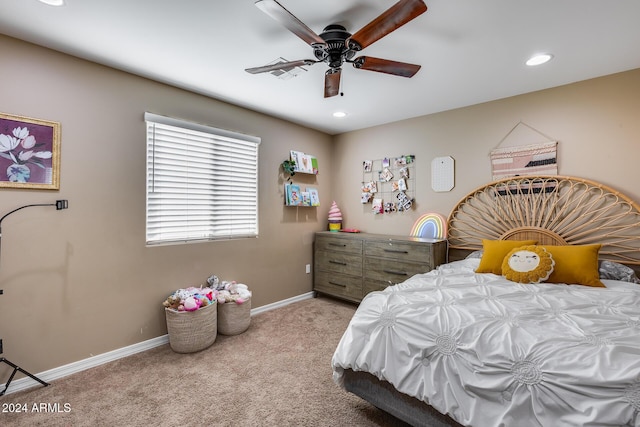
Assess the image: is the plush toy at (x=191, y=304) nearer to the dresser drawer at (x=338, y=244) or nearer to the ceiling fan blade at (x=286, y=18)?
the dresser drawer at (x=338, y=244)

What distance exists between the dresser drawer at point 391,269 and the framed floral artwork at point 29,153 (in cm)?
292

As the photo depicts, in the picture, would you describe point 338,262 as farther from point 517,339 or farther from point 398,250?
point 517,339

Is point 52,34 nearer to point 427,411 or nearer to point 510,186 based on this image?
point 427,411

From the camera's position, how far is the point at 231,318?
2793 millimetres

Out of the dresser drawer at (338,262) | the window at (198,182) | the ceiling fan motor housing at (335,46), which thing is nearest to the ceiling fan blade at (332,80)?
the ceiling fan motor housing at (335,46)

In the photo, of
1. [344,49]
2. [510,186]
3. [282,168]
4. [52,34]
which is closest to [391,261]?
[510,186]

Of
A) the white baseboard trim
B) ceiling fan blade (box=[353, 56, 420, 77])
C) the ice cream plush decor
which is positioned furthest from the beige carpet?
ceiling fan blade (box=[353, 56, 420, 77])

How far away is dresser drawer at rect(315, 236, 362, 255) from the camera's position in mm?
3556

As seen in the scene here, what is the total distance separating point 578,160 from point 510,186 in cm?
55

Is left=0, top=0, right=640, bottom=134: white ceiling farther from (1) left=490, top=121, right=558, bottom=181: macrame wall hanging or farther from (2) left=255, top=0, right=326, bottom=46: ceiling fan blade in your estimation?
(1) left=490, top=121, right=558, bottom=181: macrame wall hanging

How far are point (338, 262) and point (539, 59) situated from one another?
2.75 m

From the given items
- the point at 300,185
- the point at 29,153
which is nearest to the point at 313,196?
the point at 300,185

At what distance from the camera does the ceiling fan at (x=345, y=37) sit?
1.38 metres

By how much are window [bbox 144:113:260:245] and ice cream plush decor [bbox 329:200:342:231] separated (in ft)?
3.86
